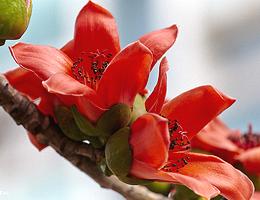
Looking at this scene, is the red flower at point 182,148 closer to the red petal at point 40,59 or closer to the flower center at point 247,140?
the red petal at point 40,59

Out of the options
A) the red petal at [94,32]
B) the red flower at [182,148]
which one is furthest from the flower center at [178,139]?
the red petal at [94,32]

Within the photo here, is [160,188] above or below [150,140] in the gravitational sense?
below

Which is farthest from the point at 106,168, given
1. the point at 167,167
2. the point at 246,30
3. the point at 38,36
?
the point at 246,30

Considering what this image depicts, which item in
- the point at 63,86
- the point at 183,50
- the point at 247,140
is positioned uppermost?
the point at 63,86

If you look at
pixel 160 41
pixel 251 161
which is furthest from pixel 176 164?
pixel 251 161

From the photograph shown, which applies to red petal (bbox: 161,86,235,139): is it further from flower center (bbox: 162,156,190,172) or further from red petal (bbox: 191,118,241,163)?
red petal (bbox: 191,118,241,163)

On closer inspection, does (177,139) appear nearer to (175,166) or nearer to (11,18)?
(175,166)
